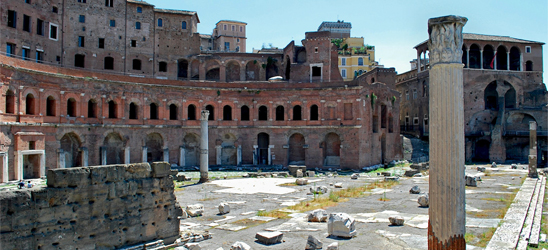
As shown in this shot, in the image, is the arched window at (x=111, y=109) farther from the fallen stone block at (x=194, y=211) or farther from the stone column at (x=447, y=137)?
the stone column at (x=447, y=137)

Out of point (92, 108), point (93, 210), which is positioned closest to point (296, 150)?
point (92, 108)

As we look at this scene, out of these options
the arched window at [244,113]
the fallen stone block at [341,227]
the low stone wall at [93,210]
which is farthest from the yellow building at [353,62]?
the low stone wall at [93,210]

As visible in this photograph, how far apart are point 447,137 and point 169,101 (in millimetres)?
31087

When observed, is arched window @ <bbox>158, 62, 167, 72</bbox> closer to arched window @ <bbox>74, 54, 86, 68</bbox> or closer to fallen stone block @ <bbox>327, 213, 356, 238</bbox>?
arched window @ <bbox>74, 54, 86, 68</bbox>

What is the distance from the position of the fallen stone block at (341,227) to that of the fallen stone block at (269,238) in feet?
5.00

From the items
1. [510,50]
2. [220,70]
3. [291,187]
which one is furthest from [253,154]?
[510,50]

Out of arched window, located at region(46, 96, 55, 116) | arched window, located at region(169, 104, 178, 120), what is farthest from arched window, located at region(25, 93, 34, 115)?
arched window, located at region(169, 104, 178, 120)

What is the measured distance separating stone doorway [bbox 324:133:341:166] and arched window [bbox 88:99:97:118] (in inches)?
757

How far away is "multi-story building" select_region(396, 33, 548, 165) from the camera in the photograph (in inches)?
1676

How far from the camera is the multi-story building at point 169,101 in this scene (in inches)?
1078

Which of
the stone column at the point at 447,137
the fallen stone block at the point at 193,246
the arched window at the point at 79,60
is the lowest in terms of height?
the fallen stone block at the point at 193,246

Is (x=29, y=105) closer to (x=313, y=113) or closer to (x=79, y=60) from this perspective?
(x=79, y=60)

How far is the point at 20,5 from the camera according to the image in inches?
1277

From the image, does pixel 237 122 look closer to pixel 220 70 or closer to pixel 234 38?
pixel 220 70
